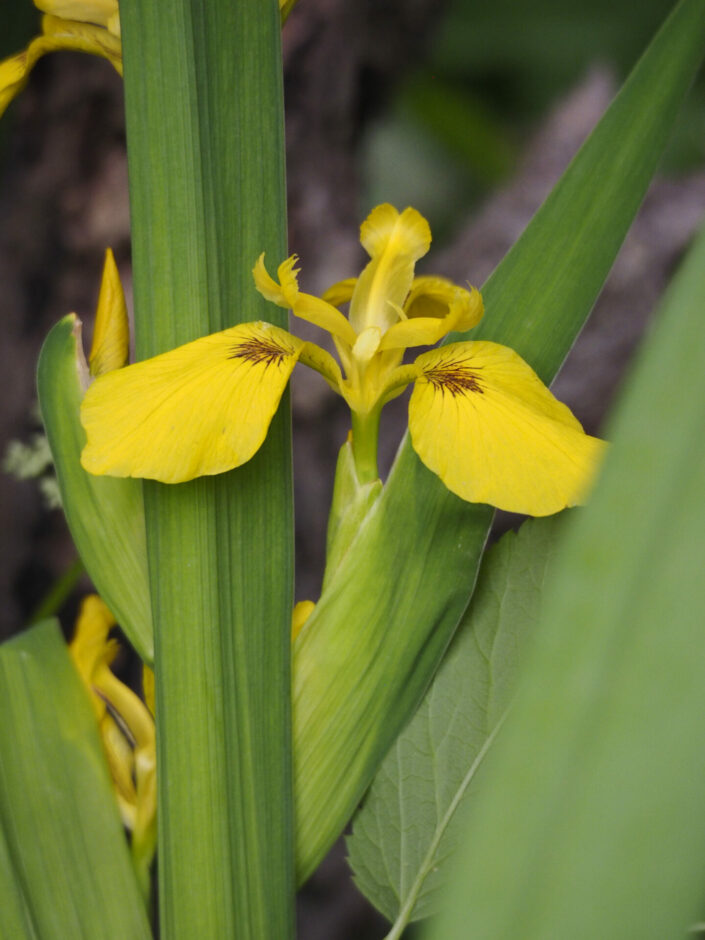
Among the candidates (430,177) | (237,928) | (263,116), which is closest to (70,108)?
(430,177)

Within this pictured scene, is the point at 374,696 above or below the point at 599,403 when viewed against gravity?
below

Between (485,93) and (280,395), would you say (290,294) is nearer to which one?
(280,395)

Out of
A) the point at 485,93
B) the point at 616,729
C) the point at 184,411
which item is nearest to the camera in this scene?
the point at 616,729

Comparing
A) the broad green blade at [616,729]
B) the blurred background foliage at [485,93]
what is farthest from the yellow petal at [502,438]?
the blurred background foliage at [485,93]

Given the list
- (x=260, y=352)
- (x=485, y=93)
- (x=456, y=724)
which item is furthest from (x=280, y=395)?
(x=485, y=93)

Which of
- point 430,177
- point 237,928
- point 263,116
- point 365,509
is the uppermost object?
point 430,177

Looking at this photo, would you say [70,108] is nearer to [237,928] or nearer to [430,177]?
[430,177]

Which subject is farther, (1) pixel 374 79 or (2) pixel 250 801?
(1) pixel 374 79
